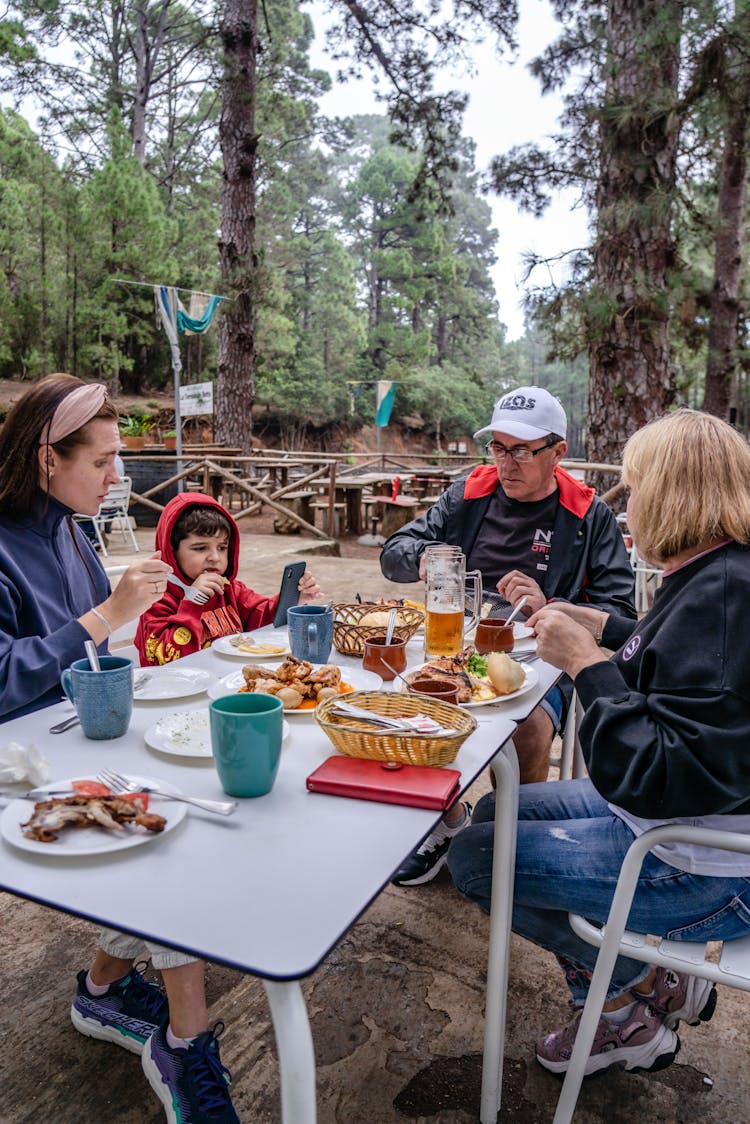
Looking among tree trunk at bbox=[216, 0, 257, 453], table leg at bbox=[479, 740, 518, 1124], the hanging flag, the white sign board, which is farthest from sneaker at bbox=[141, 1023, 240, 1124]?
the hanging flag

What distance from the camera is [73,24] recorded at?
2058 centimetres

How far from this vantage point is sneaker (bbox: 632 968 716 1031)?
1471 millimetres

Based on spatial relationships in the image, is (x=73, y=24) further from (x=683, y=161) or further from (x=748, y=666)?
(x=748, y=666)

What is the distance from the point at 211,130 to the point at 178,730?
1097 inches

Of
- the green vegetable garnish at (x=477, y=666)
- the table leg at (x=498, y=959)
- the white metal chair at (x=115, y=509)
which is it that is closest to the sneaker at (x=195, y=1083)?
the table leg at (x=498, y=959)

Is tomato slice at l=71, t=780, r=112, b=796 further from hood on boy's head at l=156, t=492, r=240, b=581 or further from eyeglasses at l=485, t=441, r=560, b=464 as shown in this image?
eyeglasses at l=485, t=441, r=560, b=464

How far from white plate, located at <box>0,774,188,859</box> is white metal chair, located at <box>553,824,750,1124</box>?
26.5 inches

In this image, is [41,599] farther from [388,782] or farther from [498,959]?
[498,959]

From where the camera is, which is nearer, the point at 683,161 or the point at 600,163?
the point at 600,163

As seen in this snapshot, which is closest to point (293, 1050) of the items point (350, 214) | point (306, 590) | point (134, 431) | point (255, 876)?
point (255, 876)

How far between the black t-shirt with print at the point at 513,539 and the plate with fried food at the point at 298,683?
1.01 meters

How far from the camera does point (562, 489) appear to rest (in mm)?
2436

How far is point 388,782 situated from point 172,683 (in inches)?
23.6

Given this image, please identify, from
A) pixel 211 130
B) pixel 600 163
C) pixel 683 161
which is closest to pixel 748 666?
pixel 600 163
